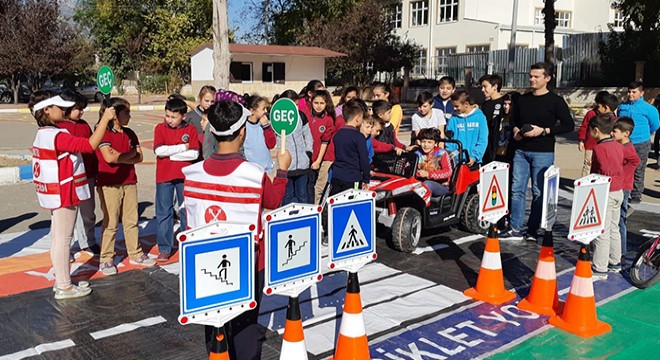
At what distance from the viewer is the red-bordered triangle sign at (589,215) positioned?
5.15 meters

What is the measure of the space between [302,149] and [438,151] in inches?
64.6

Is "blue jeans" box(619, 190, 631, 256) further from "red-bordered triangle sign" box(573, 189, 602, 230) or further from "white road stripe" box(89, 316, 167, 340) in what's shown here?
"white road stripe" box(89, 316, 167, 340)

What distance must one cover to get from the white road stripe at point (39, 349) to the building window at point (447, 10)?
46528 millimetres

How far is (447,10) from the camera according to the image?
48.6 m

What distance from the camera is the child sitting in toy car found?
7.43 metres

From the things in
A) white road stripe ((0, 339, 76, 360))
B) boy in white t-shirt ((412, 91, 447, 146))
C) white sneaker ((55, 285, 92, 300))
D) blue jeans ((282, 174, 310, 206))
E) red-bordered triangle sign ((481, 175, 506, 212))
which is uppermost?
boy in white t-shirt ((412, 91, 447, 146))

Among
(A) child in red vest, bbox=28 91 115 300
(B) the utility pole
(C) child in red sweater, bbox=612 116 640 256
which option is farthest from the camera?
(B) the utility pole

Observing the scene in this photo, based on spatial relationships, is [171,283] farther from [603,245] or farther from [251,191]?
[603,245]

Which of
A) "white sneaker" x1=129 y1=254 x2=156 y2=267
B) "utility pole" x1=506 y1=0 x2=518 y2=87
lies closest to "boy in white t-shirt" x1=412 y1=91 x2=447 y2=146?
"white sneaker" x1=129 y1=254 x2=156 y2=267

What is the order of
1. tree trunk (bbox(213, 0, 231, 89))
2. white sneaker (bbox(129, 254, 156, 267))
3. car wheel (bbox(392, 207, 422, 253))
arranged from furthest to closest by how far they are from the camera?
tree trunk (bbox(213, 0, 231, 89)) < car wheel (bbox(392, 207, 422, 253)) < white sneaker (bbox(129, 254, 156, 267))

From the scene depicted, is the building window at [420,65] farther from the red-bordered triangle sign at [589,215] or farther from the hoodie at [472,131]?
the red-bordered triangle sign at [589,215]

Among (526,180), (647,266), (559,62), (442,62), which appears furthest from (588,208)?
(442,62)

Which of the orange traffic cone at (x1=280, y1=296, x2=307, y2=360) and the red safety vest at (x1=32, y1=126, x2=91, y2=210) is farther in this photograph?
the red safety vest at (x1=32, y1=126, x2=91, y2=210)

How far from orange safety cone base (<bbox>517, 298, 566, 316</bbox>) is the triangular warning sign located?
2.07 metres
